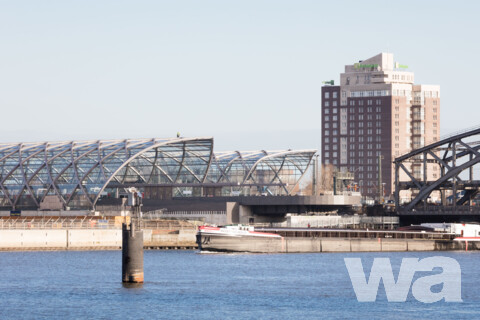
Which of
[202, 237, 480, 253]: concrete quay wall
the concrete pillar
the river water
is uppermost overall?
the concrete pillar

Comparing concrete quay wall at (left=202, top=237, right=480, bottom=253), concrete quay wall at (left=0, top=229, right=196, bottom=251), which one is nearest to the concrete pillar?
concrete quay wall at (left=202, top=237, right=480, bottom=253)

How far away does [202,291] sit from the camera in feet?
340

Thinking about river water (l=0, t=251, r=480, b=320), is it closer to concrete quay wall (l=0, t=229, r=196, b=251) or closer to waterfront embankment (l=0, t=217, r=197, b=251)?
concrete quay wall (l=0, t=229, r=196, b=251)

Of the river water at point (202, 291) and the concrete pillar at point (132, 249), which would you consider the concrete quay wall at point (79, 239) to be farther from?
the concrete pillar at point (132, 249)

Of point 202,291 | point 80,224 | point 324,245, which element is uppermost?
point 80,224

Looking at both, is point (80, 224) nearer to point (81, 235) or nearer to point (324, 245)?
point (81, 235)

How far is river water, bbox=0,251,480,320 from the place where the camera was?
89.4m

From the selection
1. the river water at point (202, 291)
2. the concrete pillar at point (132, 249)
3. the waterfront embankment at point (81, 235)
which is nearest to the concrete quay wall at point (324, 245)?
the river water at point (202, 291)

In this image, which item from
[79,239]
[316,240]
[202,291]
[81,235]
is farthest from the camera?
[81,235]

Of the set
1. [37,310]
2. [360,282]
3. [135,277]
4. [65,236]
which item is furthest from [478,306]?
[65,236]

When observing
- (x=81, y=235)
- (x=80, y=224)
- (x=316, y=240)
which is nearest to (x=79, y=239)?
(x=81, y=235)

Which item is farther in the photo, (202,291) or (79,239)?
(79,239)

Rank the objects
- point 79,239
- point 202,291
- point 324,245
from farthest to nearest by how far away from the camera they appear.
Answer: point 324,245, point 79,239, point 202,291

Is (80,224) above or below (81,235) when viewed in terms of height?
above
